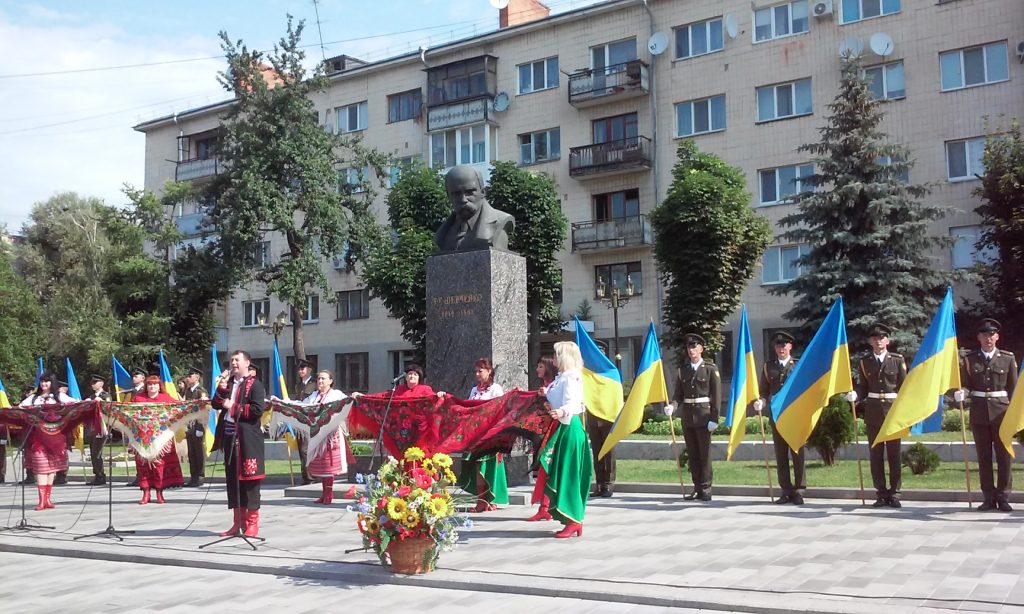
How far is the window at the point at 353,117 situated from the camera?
48.9 m

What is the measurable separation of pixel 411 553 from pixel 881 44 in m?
31.4

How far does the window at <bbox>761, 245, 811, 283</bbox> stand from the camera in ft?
118

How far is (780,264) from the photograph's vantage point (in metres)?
36.4

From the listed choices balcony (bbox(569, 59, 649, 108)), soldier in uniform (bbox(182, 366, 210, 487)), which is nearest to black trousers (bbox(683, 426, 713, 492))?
soldier in uniform (bbox(182, 366, 210, 487))

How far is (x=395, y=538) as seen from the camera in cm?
835

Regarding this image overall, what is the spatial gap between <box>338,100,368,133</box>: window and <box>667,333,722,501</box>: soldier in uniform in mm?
37732

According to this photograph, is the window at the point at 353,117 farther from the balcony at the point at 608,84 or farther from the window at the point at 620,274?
the window at the point at 620,274

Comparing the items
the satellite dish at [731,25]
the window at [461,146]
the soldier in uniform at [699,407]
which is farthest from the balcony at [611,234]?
the soldier in uniform at [699,407]

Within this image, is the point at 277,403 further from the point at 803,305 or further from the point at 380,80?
the point at 380,80

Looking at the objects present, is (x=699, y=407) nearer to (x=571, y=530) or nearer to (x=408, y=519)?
(x=571, y=530)

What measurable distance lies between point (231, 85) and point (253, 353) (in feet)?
62.7

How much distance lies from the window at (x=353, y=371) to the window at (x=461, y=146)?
1080cm

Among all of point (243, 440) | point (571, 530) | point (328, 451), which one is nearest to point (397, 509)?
point (571, 530)

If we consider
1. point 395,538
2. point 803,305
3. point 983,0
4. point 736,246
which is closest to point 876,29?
point 983,0
